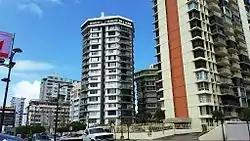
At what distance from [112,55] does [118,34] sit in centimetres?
925

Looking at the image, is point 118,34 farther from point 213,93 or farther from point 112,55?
point 213,93

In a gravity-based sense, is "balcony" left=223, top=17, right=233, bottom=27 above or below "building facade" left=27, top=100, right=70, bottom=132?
above

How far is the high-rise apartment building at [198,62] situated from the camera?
59.6 metres

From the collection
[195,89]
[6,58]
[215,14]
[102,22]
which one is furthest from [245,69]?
[6,58]

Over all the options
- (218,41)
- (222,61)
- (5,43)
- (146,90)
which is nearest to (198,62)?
(222,61)

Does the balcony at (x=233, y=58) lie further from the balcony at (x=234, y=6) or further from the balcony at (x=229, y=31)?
the balcony at (x=234, y=6)

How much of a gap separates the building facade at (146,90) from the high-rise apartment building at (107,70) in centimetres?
939

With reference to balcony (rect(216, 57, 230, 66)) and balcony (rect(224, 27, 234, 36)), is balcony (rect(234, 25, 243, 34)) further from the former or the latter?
balcony (rect(216, 57, 230, 66))

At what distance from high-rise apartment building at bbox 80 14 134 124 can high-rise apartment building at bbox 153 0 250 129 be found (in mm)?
29997

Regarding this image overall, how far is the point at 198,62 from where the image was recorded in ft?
202

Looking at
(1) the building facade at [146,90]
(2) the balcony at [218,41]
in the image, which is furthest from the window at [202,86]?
(1) the building facade at [146,90]

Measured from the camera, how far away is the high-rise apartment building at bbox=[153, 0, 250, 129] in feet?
196

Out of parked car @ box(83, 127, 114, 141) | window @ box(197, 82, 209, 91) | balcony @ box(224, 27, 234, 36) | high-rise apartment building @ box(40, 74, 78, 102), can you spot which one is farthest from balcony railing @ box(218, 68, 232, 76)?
high-rise apartment building @ box(40, 74, 78, 102)

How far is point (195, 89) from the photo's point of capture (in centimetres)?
5950
